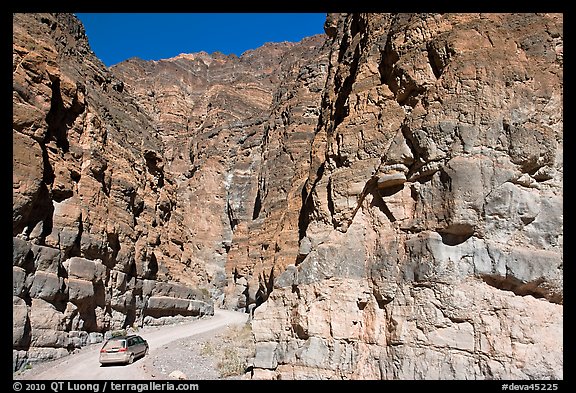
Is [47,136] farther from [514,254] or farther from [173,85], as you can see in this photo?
[173,85]

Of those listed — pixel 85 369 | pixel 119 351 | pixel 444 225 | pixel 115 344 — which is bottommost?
pixel 85 369

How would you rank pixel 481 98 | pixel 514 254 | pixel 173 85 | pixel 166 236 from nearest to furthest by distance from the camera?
pixel 514 254 → pixel 481 98 → pixel 166 236 → pixel 173 85

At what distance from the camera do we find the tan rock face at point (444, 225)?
313 inches

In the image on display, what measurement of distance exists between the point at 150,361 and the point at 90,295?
3.86 meters

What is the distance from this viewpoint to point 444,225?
859 centimetres

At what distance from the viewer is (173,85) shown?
240 feet

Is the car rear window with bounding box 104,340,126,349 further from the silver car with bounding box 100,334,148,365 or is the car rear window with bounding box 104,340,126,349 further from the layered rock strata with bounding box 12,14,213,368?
the layered rock strata with bounding box 12,14,213,368

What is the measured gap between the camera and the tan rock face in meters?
7.96

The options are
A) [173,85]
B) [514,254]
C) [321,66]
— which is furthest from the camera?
[173,85]

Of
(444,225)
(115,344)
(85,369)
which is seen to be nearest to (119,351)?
(115,344)

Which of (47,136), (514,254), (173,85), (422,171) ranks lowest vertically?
(514,254)

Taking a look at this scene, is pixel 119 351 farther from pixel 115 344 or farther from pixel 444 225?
pixel 444 225

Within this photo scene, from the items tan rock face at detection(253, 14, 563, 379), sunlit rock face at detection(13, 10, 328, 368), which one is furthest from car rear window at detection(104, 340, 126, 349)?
tan rock face at detection(253, 14, 563, 379)
